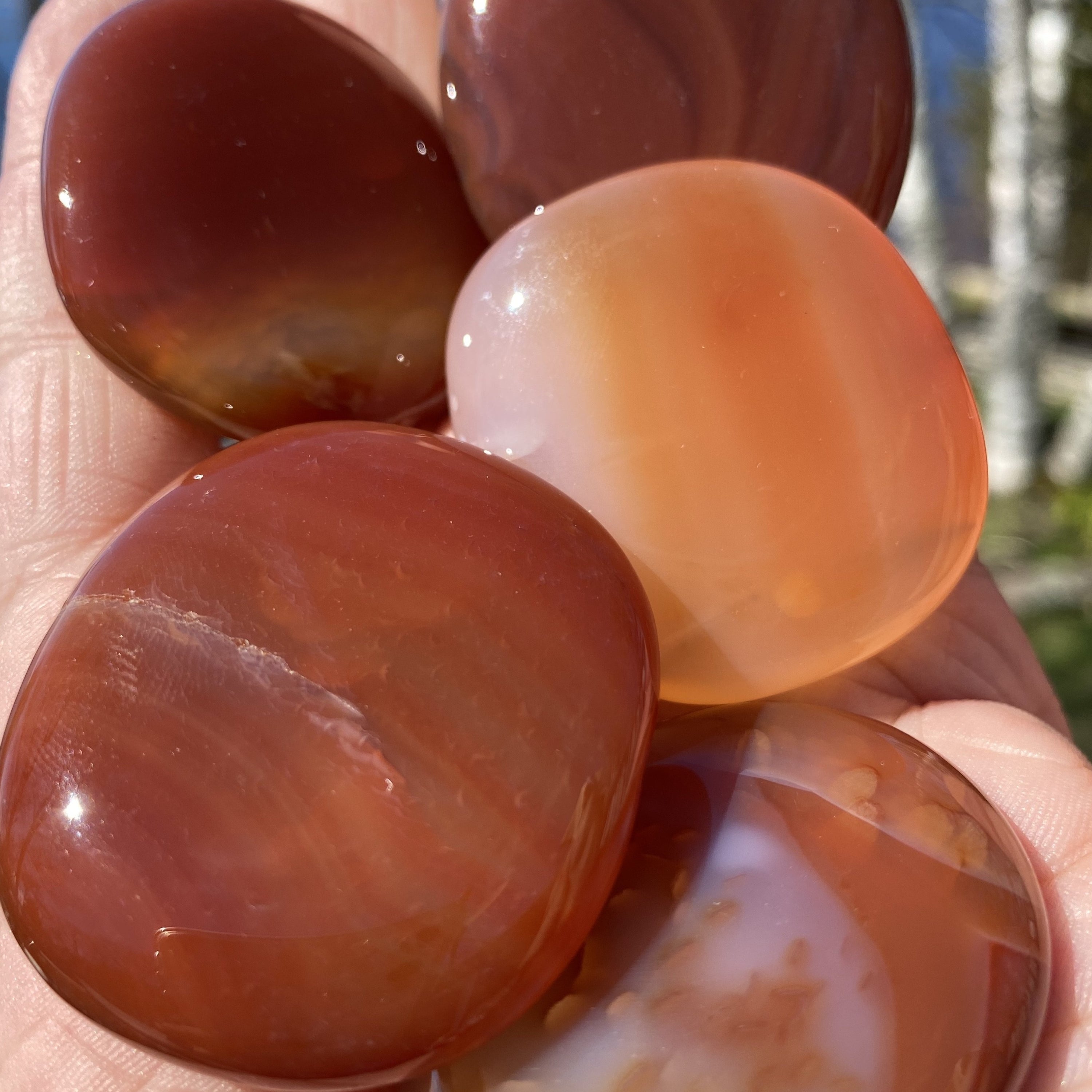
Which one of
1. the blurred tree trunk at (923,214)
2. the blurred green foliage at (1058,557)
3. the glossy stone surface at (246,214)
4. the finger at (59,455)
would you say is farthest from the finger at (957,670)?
the blurred tree trunk at (923,214)

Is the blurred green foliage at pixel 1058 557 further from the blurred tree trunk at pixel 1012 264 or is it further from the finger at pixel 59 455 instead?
the finger at pixel 59 455

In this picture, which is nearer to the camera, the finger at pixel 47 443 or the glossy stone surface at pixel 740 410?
the glossy stone surface at pixel 740 410

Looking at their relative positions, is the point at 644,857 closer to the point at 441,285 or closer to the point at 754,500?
the point at 754,500

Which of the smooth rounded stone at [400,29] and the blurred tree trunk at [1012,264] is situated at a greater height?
the smooth rounded stone at [400,29]

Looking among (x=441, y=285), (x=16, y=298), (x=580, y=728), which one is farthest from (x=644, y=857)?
(x=16, y=298)

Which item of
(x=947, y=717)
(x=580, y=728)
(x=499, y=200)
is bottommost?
(x=947, y=717)

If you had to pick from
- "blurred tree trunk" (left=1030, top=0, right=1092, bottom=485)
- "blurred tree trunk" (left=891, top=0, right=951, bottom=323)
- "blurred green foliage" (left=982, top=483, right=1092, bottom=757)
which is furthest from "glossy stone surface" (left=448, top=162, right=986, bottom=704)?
"blurred tree trunk" (left=1030, top=0, right=1092, bottom=485)
